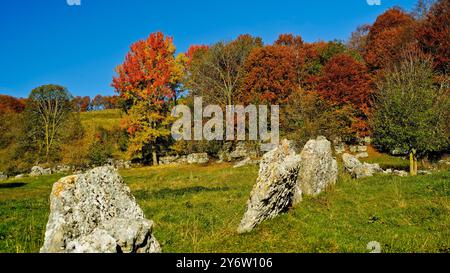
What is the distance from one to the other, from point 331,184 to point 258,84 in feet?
121

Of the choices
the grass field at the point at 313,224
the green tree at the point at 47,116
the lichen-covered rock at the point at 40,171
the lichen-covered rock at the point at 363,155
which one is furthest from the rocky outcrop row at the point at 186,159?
the grass field at the point at 313,224

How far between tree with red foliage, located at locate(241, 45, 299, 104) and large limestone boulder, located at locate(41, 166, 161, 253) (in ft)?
147

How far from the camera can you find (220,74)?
2244 inches

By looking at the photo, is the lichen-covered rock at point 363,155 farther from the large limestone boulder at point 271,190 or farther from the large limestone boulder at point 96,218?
the large limestone boulder at point 96,218

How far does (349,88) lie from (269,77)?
1232cm

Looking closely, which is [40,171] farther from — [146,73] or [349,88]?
[349,88]

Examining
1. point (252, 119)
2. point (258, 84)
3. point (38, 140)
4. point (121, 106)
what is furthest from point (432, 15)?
point (38, 140)

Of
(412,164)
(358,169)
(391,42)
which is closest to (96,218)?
(358,169)

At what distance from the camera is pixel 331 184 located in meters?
17.4

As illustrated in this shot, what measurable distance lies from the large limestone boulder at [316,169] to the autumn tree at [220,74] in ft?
126

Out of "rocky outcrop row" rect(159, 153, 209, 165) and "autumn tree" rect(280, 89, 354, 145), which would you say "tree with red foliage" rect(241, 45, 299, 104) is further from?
"rocky outcrop row" rect(159, 153, 209, 165)

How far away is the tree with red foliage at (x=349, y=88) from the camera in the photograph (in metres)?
48.8
